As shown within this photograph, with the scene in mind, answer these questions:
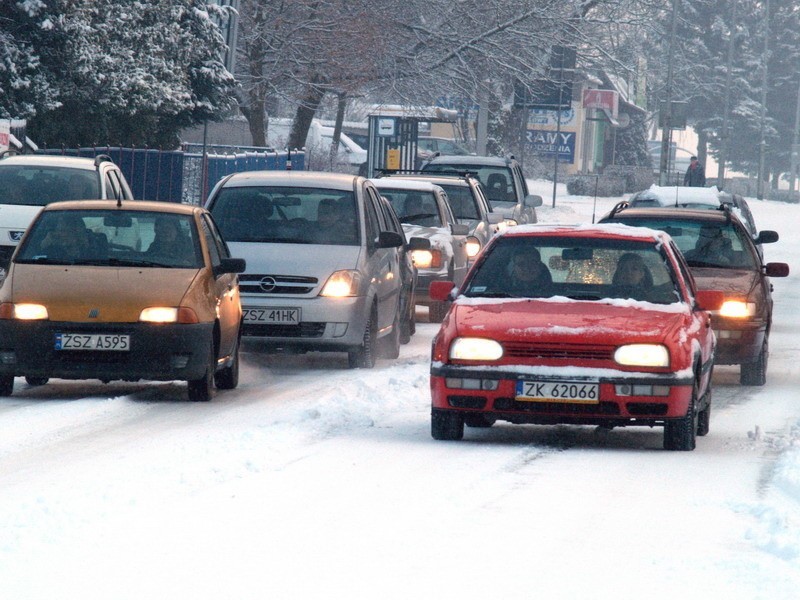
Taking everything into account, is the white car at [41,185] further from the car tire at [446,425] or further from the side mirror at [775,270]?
the car tire at [446,425]

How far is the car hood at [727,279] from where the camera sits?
14.9m

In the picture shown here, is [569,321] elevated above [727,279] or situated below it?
above

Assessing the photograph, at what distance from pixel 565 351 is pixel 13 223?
400 inches

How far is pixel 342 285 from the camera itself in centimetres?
1508

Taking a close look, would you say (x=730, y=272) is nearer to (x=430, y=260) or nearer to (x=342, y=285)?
(x=342, y=285)

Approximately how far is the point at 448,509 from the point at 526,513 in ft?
1.17

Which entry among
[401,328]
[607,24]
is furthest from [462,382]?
[607,24]

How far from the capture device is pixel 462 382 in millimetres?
10211

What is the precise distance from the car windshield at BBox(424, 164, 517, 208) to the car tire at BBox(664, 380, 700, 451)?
19.0 metres

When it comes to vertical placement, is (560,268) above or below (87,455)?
above

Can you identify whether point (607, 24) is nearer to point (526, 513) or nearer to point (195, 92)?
point (195, 92)

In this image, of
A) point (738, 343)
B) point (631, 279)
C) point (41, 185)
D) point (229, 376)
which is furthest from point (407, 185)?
point (631, 279)

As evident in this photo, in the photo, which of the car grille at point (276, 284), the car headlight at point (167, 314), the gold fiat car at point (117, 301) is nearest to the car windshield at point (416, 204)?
the car grille at point (276, 284)

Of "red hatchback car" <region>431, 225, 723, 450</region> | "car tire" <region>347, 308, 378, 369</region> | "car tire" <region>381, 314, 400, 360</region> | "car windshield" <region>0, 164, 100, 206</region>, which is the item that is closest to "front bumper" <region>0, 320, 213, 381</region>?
"red hatchback car" <region>431, 225, 723, 450</region>
